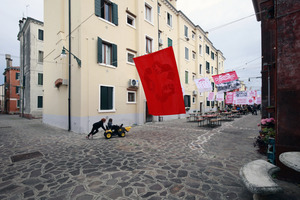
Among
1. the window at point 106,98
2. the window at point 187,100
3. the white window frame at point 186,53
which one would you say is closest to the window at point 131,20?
the window at point 106,98

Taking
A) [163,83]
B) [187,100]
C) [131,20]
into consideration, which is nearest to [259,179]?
[163,83]

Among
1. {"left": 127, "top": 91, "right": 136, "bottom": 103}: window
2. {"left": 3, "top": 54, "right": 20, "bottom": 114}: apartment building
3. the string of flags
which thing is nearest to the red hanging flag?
the string of flags

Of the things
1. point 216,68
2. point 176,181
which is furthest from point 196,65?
point 176,181

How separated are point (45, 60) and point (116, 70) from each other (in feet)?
27.0

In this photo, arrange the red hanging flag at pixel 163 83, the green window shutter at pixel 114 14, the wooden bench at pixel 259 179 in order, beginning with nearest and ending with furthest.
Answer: the wooden bench at pixel 259 179, the red hanging flag at pixel 163 83, the green window shutter at pixel 114 14

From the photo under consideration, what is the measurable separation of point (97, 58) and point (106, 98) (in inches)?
116

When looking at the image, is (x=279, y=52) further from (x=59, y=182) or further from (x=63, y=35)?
(x=63, y=35)

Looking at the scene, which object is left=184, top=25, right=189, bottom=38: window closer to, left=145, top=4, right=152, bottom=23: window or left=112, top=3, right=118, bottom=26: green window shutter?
left=145, top=4, right=152, bottom=23: window

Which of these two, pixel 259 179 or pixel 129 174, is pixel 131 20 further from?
pixel 259 179

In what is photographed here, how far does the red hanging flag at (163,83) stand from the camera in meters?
3.85

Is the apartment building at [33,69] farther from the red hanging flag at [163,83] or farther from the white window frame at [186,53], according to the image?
the red hanging flag at [163,83]

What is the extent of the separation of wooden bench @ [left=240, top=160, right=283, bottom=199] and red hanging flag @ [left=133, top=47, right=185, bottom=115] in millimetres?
1878

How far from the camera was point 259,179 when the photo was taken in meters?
2.69

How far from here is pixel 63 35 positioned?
11.6 meters
